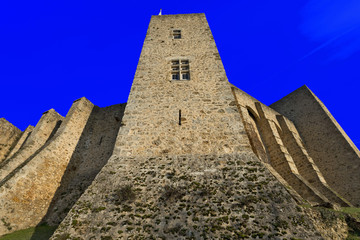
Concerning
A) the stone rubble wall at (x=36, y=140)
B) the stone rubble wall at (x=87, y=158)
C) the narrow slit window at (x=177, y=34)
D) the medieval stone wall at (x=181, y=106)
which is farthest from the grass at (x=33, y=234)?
the narrow slit window at (x=177, y=34)

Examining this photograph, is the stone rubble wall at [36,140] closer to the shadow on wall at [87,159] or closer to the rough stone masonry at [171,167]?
the rough stone masonry at [171,167]

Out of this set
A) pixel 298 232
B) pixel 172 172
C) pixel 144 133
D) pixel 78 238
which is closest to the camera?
pixel 298 232

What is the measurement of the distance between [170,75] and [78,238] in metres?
7.01

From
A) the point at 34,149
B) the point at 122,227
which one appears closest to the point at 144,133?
Answer: the point at 122,227

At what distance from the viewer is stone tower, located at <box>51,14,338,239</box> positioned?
4582 mm

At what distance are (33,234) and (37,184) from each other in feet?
6.72

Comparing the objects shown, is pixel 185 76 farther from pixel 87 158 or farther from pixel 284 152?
pixel 284 152

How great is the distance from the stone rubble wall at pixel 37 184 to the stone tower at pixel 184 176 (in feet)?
13.0

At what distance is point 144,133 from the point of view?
7.36 meters

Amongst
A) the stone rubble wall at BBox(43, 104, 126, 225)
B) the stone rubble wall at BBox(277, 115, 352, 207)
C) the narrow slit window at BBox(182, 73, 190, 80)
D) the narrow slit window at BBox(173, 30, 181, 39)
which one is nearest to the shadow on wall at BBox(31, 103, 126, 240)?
the stone rubble wall at BBox(43, 104, 126, 225)

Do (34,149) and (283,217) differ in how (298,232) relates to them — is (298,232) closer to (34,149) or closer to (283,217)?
(283,217)

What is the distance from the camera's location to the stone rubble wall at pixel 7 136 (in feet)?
38.9

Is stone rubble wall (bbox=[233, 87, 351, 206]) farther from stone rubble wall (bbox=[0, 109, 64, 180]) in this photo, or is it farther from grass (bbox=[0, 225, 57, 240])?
stone rubble wall (bbox=[0, 109, 64, 180])

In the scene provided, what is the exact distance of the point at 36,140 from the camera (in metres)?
11.2
